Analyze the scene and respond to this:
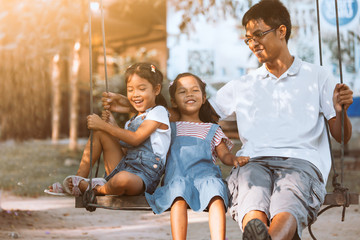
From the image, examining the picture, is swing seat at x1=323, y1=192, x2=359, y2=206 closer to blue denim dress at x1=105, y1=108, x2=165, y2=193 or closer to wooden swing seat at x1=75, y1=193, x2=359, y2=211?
wooden swing seat at x1=75, y1=193, x2=359, y2=211

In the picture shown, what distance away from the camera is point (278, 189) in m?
2.38

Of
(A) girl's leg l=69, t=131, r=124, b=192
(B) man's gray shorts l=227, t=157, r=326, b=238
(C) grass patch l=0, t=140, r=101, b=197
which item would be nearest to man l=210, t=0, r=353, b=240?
(B) man's gray shorts l=227, t=157, r=326, b=238

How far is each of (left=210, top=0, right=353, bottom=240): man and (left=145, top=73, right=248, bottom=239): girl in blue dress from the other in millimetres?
85

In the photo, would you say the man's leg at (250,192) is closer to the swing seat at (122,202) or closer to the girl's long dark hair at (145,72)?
the swing seat at (122,202)

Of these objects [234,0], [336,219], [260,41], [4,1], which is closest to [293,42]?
[234,0]

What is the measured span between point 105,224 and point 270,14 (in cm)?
312

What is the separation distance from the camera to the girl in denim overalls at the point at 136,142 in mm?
2676

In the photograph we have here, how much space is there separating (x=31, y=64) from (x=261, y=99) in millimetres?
7550

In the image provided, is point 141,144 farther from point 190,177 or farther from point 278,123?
point 278,123

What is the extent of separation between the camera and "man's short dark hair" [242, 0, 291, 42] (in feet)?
9.23

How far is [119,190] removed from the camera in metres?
2.54

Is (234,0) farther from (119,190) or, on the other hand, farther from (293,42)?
(119,190)

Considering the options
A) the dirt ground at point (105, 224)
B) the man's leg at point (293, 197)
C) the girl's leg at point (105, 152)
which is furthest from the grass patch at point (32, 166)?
the man's leg at point (293, 197)

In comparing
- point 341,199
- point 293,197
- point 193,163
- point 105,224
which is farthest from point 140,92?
point 105,224
